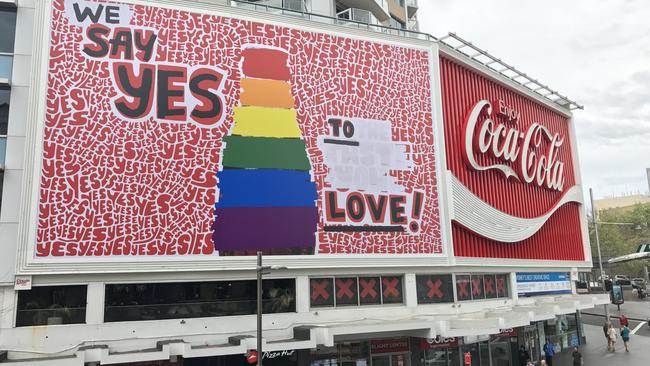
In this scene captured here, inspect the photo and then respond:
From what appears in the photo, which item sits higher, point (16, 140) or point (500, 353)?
point (16, 140)

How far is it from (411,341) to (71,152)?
16247 mm

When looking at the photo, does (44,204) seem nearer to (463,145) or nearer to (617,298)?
(463,145)

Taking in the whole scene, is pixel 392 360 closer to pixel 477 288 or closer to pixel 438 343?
pixel 438 343

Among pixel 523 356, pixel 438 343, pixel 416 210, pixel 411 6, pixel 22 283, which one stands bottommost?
pixel 523 356

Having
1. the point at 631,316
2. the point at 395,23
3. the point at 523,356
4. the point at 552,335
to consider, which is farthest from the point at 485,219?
the point at 631,316

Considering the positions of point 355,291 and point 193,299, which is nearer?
point 193,299

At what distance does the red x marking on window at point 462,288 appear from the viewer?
25.8 metres

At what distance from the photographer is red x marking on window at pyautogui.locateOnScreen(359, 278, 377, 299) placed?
23.2m

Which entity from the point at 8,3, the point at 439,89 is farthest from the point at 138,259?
the point at 439,89

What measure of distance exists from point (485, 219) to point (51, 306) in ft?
67.3

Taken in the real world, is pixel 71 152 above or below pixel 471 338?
above

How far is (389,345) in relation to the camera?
23.6 meters

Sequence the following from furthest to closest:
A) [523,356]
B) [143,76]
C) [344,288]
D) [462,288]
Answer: [523,356], [462,288], [344,288], [143,76]

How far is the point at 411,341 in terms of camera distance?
2414 cm
